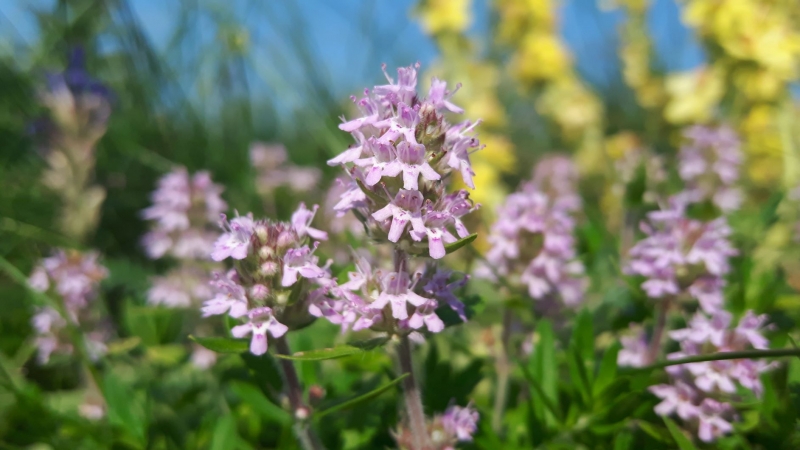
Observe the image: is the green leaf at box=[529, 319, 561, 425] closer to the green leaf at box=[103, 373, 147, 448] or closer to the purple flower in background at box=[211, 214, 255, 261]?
→ the purple flower in background at box=[211, 214, 255, 261]

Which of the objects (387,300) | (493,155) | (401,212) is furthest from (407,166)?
(493,155)

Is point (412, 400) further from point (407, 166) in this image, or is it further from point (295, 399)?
point (407, 166)

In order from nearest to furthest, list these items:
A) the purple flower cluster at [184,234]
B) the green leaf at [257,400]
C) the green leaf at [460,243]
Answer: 1. the green leaf at [460,243]
2. the green leaf at [257,400]
3. the purple flower cluster at [184,234]

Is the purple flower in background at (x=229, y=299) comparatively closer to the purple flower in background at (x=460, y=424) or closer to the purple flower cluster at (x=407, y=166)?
the purple flower cluster at (x=407, y=166)

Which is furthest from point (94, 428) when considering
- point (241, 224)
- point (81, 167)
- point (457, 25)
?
point (457, 25)

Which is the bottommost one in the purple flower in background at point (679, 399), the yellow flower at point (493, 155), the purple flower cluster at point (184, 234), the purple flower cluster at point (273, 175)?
the purple flower in background at point (679, 399)

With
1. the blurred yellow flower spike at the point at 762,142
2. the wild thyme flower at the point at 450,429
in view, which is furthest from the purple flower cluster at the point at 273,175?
the blurred yellow flower spike at the point at 762,142
